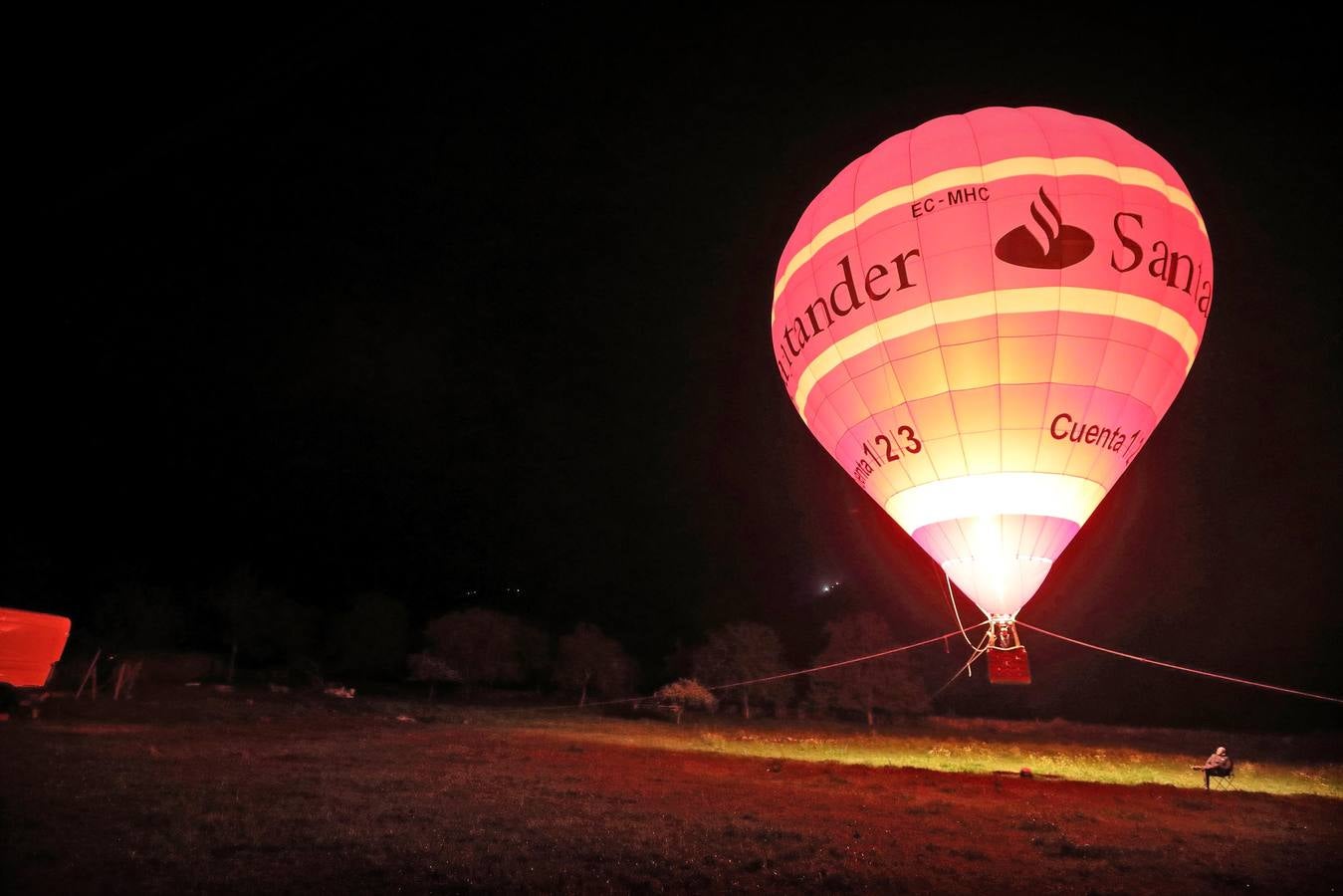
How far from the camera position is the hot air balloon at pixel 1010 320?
9.67 meters

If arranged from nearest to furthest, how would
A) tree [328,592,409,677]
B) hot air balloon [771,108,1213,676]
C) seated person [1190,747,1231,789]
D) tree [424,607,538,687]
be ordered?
hot air balloon [771,108,1213,676] < seated person [1190,747,1231,789] < tree [424,607,538,687] < tree [328,592,409,677]

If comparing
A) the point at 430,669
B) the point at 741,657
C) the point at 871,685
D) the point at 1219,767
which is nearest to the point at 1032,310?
the point at 1219,767

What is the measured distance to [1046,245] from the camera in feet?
31.5

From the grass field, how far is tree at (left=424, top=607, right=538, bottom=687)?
26.3 m

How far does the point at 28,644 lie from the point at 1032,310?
16.7 metres

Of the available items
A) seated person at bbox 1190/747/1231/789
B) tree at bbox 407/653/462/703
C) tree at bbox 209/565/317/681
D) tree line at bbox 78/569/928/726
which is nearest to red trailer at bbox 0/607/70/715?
seated person at bbox 1190/747/1231/789

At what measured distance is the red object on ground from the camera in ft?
41.7

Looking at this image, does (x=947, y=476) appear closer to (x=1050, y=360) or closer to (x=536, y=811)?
(x=1050, y=360)

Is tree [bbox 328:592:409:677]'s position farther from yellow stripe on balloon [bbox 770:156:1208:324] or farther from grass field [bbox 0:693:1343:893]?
yellow stripe on balloon [bbox 770:156:1208:324]

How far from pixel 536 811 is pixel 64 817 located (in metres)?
4.99

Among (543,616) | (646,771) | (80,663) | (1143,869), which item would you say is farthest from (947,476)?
(543,616)

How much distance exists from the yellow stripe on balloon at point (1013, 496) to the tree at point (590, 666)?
37.6 metres

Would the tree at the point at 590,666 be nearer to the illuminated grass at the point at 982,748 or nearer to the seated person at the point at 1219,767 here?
the illuminated grass at the point at 982,748

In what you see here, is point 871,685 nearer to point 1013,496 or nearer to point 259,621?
point 1013,496
